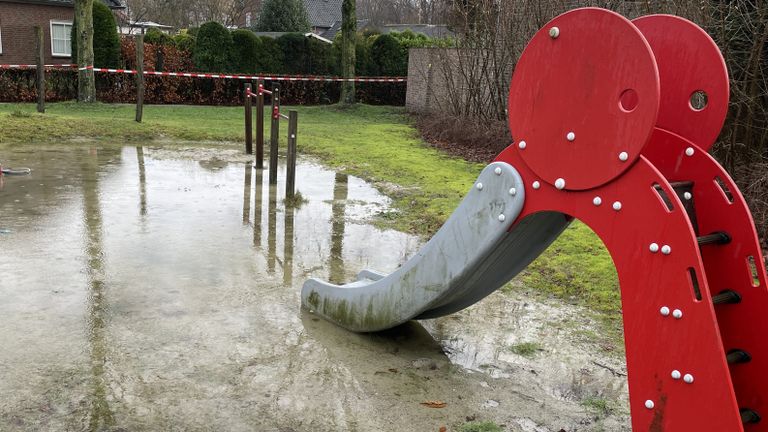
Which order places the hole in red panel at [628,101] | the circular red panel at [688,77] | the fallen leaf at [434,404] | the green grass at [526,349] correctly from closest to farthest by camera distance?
the hole in red panel at [628,101] → the circular red panel at [688,77] → the fallen leaf at [434,404] → the green grass at [526,349]

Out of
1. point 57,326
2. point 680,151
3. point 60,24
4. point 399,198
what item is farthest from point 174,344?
point 60,24

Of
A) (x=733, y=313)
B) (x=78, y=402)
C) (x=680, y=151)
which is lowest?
(x=78, y=402)

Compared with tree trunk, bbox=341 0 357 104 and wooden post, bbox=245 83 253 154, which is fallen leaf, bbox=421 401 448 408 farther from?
tree trunk, bbox=341 0 357 104

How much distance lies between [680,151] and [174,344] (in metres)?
2.87

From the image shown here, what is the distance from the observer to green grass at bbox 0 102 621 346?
5.73 m

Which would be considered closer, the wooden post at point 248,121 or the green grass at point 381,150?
the green grass at point 381,150

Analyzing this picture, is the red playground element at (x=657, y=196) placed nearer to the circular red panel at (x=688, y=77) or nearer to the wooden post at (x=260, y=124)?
the circular red panel at (x=688, y=77)

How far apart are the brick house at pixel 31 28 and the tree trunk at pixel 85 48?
8193 millimetres

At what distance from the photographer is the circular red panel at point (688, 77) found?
2.89 meters

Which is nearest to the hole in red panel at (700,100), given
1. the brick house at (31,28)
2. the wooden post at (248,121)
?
the wooden post at (248,121)

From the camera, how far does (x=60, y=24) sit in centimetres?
2731

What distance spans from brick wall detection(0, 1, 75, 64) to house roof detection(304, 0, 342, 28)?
138ft

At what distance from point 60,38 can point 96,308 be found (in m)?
26.1

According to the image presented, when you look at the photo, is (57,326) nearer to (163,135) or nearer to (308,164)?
(308,164)
